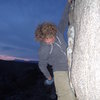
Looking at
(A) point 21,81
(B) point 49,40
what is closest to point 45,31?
(B) point 49,40

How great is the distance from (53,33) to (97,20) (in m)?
1.34

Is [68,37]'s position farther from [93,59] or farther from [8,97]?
[8,97]

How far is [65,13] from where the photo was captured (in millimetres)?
8227

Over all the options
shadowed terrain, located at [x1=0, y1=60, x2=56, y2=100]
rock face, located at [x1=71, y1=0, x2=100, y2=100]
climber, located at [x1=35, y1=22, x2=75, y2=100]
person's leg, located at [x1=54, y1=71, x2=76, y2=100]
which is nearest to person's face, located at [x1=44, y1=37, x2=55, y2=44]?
climber, located at [x1=35, y1=22, x2=75, y2=100]

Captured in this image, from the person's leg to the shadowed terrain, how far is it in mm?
32363

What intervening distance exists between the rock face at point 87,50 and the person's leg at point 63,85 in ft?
1.56

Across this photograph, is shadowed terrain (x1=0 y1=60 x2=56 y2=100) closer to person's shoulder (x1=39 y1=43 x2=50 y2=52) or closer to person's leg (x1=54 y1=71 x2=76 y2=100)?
person's leg (x1=54 y1=71 x2=76 y2=100)

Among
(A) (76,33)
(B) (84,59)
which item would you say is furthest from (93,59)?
(A) (76,33)

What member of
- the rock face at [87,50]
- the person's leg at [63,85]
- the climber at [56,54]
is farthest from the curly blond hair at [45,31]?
the person's leg at [63,85]

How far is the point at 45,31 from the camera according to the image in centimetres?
746

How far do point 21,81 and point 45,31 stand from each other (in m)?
40.0

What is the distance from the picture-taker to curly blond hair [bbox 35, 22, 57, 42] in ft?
24.5

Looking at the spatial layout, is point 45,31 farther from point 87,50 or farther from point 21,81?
point 21,81

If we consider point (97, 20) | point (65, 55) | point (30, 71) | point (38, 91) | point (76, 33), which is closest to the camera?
point (97, 20)
